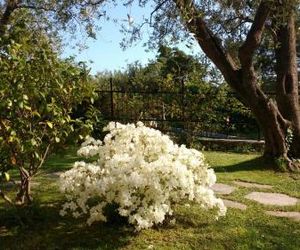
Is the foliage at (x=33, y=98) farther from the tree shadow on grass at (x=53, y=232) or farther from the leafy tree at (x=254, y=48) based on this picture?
the leafy tree at (x=254, y=48)

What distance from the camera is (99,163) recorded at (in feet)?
19.9

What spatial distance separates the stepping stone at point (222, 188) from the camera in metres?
8.12

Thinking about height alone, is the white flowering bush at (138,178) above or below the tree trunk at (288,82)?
below

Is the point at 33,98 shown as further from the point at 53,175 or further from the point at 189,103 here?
the point at 189,103

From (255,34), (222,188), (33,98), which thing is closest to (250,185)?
(222,188)

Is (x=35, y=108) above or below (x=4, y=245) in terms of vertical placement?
above

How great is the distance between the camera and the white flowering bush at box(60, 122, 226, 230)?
5.46 meters

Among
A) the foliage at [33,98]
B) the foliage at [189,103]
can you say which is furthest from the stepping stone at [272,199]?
the foliage at [189,103]

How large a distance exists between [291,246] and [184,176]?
1.57 m

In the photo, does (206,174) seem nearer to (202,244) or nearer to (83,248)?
(202,244)

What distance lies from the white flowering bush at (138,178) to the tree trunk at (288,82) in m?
5.01

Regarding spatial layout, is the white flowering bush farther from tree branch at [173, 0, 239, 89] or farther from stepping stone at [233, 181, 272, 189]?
tree branch at [173, 0, 239, 89]

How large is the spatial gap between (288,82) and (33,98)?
21.7 ft

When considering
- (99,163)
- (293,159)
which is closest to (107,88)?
(293,159)
